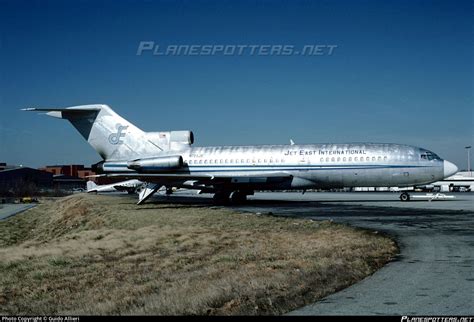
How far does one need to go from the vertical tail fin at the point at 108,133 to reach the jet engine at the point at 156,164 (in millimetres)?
1862

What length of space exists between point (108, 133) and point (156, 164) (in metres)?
5.34

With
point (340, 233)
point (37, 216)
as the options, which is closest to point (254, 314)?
point (340, 233)

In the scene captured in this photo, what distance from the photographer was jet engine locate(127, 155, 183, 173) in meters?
39.3

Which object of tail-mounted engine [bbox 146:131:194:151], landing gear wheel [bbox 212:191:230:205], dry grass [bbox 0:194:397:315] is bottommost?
dry grass [bbox 0:194:397:315]

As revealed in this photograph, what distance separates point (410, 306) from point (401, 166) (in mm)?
30702

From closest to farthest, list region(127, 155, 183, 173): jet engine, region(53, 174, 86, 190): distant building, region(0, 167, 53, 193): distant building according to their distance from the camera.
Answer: region(127, 155, 183, 173): jet engine < region(0, 167, 53, 193): distant building < region(53, 174, 86, 190): distant building

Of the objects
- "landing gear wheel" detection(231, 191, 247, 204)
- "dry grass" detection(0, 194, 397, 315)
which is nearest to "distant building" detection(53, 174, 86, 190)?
"landing gear wheel" detection(231, 191, 247, 204)

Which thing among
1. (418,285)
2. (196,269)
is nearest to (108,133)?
(196,269)

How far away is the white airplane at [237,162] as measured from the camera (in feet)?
122

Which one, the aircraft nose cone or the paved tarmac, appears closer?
the paved tarmac

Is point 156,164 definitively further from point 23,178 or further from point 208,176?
point 23,178

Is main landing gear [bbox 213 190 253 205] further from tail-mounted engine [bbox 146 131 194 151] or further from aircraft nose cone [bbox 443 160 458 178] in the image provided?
aircraft nose cone [bbox 443 160 458 178]

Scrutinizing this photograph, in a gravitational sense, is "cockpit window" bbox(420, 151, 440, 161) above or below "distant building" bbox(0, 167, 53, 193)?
below

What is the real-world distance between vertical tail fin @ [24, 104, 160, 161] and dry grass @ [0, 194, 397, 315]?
19.1 m
